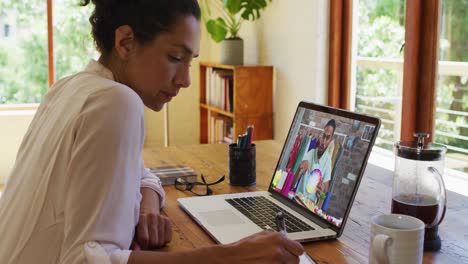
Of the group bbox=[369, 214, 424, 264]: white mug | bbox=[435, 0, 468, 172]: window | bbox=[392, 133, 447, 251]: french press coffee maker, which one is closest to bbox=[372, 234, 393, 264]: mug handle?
bbox=[369, 214, 424, 264]: white mug

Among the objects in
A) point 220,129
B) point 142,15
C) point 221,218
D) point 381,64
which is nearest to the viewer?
point 142,15

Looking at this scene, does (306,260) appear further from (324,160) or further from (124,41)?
(124,41)

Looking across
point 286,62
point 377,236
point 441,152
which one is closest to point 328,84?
point 286,62

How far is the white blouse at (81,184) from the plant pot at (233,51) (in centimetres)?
288

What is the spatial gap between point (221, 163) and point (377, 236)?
39.3 inches

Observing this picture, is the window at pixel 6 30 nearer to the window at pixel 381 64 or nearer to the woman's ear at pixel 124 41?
the window at pixel 381 64

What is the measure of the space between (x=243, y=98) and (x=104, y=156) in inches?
114

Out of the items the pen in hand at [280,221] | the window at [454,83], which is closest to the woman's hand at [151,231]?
the pen in hand at [280,221]

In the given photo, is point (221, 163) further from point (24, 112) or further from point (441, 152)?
point (24, 112)

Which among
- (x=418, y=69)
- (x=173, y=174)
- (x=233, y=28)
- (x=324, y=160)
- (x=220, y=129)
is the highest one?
(x=233, y=28)

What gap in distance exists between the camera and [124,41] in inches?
41.1

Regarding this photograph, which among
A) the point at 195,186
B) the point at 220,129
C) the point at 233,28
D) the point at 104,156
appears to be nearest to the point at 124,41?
the point at 104,156

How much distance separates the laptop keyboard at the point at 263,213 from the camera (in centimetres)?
122

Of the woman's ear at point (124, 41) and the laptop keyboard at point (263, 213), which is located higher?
the woman's ear at point (124, 41)
